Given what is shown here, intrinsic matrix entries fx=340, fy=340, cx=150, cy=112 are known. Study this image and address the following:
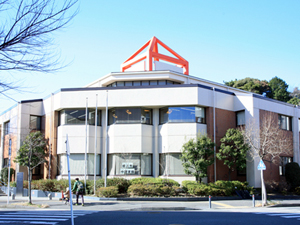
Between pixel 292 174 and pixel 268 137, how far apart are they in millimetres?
5924

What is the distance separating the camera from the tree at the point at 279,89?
208ft

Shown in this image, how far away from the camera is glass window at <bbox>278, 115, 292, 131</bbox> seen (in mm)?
31314

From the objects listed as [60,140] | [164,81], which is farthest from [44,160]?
[164,81]

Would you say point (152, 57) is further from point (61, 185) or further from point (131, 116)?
point (61, 185)

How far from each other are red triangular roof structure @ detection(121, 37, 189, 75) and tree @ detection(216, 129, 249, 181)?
33.6 ft

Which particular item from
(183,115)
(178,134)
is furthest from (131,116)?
(183,115)

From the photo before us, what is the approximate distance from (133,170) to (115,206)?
7.62 metres

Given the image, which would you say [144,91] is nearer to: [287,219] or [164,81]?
[164,81]

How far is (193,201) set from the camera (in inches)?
907

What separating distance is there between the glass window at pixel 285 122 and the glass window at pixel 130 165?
511 inches

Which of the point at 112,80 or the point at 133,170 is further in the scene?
the point at 112,80

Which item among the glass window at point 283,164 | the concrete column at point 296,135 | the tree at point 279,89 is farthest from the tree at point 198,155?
the tree at point 279,89

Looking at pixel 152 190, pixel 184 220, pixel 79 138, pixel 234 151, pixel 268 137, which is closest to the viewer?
pixel 184 220

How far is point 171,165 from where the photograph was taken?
88.6 feet
